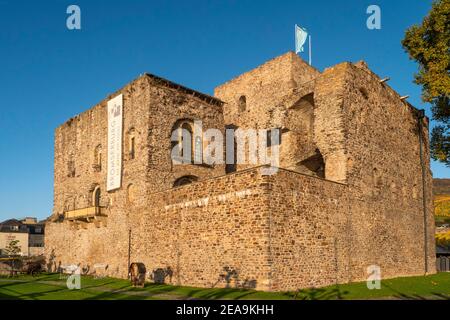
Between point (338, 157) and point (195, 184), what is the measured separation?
719 cm

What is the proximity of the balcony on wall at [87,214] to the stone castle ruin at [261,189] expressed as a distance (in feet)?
0.40

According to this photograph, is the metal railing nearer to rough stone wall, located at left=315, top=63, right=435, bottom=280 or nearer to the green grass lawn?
the green grass lawn

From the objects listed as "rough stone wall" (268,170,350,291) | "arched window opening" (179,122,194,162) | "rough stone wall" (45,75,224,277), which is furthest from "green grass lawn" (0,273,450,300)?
"arched window opening" (179,122,194,162)

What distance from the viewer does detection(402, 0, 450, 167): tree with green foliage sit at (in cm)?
2178

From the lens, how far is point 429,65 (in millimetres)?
22344

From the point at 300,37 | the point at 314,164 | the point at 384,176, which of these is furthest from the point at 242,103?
the point at 384,176

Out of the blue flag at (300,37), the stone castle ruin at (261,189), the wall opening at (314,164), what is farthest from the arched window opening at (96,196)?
the blue flag at (300,37)

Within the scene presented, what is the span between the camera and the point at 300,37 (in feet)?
102

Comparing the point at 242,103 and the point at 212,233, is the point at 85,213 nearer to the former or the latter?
the point at 212,233

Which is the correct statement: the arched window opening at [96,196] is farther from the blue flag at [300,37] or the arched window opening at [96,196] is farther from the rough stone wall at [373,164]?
the blue flag at [300,37]

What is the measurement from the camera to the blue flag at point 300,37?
30.8 m
